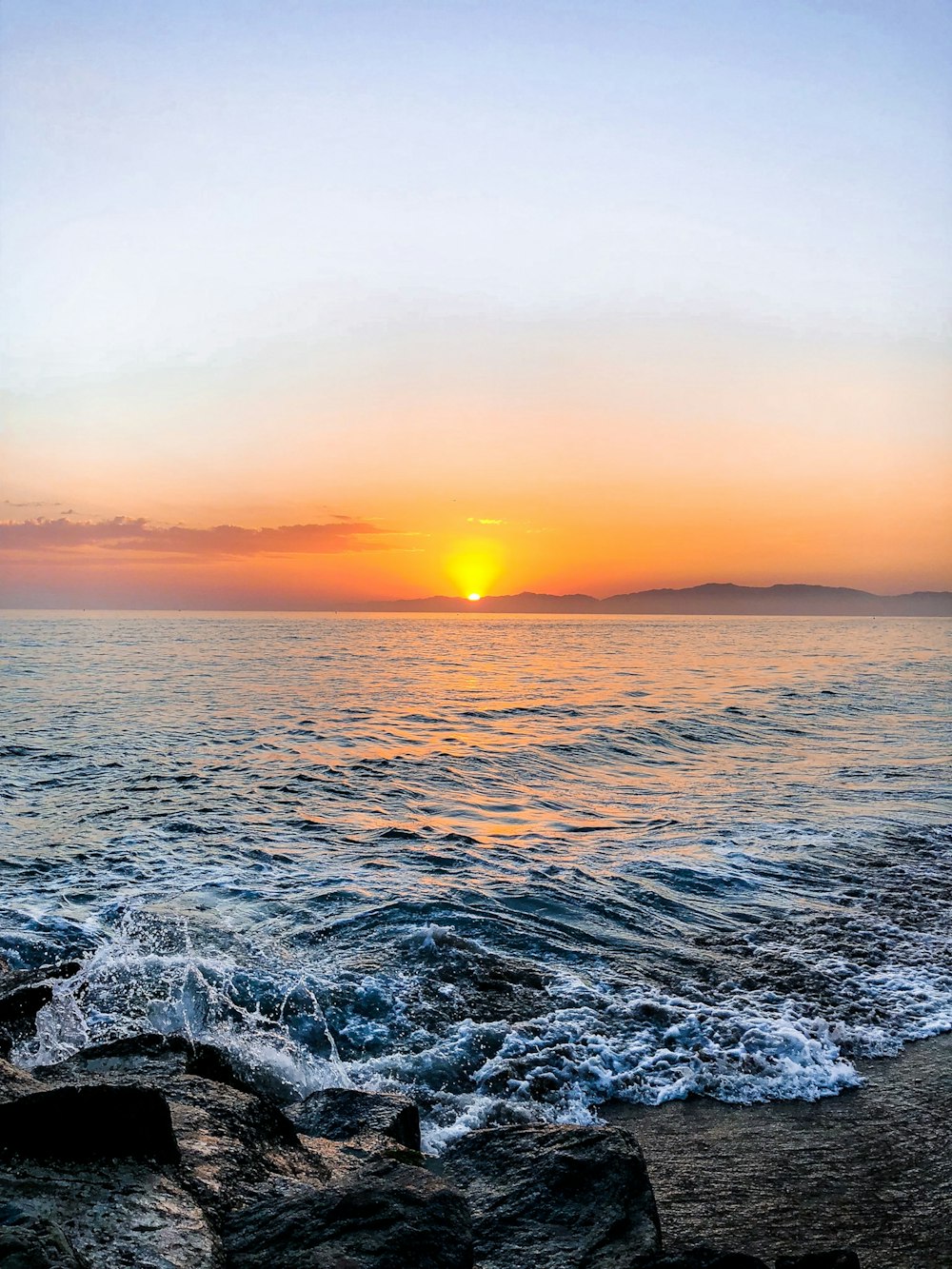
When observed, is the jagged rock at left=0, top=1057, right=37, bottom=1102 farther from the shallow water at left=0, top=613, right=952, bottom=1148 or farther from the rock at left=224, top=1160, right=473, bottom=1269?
the shallow water at left=0, top=613, right=952, bottom=1148

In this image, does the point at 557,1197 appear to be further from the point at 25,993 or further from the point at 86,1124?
the point at 25,993

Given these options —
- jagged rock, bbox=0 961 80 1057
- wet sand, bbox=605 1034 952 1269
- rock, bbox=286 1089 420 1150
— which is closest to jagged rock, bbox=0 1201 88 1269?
rock, bbox=286 1089 420 1150

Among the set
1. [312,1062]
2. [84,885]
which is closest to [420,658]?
[84,885]

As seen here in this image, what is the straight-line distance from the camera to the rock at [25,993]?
22.4ft

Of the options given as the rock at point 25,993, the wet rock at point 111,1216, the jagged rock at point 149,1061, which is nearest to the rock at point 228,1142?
the wet rock at point 111,1216

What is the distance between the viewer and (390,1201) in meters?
3.80

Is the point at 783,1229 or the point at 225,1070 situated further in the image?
the point at 225,1070

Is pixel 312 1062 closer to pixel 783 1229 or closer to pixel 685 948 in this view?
pixel 783 1229

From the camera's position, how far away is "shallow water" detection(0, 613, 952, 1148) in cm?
749

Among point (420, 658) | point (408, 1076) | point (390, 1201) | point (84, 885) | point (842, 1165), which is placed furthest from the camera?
point (420, 658)

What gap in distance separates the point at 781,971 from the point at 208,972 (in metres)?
5.99

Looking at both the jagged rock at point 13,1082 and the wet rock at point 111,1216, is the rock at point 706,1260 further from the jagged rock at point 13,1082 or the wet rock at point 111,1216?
the jagged rock at point 13,1082

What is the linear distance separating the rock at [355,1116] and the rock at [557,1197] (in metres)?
0.39

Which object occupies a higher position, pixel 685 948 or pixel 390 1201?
pixel 390 1201
